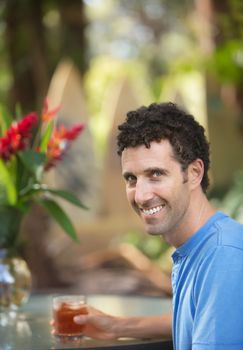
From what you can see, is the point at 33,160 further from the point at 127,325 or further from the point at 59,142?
the point at 127,325

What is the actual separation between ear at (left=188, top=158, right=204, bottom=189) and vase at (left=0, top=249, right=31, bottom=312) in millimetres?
1066

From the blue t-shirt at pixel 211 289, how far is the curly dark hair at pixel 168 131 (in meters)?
0.16

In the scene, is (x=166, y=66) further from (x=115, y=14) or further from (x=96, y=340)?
(x=96, y=340)

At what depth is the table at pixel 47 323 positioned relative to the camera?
2172 millimetres

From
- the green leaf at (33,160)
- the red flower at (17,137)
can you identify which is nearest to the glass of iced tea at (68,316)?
the green leaf at (33,160)

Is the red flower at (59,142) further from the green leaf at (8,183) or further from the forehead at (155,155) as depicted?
the forehead at (155,155)

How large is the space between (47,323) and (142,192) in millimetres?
886

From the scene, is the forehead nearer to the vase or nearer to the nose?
the nose

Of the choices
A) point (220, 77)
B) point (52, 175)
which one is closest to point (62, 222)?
point (220, 77)

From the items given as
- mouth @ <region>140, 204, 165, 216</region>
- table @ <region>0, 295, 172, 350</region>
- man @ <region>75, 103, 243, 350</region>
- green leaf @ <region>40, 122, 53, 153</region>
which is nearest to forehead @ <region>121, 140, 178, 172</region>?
man @ <region>75, 103, 243, 350</region>

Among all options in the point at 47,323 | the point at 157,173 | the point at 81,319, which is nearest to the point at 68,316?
the point at 81,319

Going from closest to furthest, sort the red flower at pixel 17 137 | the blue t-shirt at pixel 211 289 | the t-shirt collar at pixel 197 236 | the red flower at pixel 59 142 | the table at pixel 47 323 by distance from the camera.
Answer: the blue t-shirt at pixel 211 289 → the t-shirt collar at pixel 197 236 → the table at pixel 47 323 → the red flower at pixel 17 137 → the red flower at pixel 59 142

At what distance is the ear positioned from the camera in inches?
75.6

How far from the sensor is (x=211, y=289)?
67.8 inches
